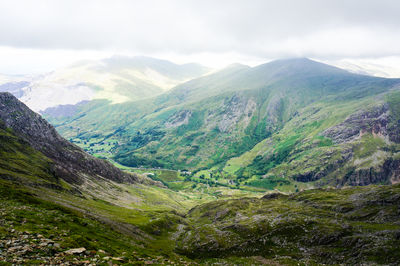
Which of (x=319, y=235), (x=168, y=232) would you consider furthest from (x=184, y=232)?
Answer: (x=319, y=235)

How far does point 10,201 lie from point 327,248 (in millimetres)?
106350

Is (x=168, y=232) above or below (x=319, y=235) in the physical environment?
below

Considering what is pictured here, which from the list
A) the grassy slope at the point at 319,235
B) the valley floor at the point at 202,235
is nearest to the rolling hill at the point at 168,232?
the valley floor at the point at 202,235

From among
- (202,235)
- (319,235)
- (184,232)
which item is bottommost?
(184,232)

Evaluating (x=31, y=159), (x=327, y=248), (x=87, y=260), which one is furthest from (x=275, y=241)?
(x=31, y=159)

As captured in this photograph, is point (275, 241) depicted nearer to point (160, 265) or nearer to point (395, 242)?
point (395, 242)

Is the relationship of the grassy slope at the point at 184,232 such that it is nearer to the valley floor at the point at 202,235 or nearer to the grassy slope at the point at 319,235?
the valley floor at the point at 202,235

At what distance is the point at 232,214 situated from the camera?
166500 mm

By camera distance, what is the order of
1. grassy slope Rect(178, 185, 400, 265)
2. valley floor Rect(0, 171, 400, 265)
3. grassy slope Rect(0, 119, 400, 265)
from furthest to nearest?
grassy slope Rect(178, 185, 400, 265)
grassy slope Rect(0, 119, 400, 265)
valley floor Rect(0, 171, 400, 265)

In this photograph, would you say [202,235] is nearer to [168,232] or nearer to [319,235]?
[168,232]

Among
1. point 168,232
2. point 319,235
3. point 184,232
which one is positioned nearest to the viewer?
point 319,235

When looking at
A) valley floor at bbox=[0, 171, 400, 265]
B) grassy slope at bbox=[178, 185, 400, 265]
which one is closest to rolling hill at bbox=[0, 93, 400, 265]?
valley floor at bbox=[0, 171, 400, 265]

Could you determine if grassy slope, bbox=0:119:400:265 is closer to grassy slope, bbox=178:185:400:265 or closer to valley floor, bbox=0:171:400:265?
valley floor, bbox=0:171:400:265

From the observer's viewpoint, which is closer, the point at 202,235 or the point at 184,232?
the point at 202,235
